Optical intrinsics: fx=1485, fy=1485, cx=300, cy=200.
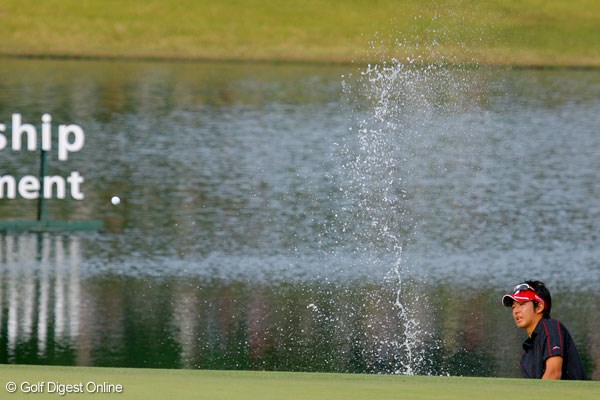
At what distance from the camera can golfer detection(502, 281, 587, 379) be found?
7.34 meters

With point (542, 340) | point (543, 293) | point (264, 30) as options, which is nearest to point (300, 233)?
point (543, 293)

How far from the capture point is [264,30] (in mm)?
60188

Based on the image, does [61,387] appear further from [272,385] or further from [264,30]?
[264,30]

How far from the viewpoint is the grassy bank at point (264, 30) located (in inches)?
2331

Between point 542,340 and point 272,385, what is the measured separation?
149cm

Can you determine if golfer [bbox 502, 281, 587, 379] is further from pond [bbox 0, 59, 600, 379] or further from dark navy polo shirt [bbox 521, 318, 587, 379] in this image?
pond [bbox 0, 59, 600, 379]

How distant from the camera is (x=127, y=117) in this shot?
40062mm

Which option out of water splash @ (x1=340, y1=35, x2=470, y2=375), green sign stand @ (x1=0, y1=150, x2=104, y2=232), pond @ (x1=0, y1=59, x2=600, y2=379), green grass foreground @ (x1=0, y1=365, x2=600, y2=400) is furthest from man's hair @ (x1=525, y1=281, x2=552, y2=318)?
green sign stand @ (x1=0, y1=150, x2=104, y2=232)

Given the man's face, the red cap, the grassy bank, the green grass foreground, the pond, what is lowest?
the green grass foreground

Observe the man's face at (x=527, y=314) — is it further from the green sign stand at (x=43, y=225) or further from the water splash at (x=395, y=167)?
the green sign stand at (x=43, y=225)

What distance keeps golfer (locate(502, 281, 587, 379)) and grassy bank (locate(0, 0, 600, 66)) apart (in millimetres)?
51318

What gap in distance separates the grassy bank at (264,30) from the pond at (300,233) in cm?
1246

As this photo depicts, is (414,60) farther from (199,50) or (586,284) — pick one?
(586,284)

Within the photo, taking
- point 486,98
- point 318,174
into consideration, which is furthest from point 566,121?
point 318,174
